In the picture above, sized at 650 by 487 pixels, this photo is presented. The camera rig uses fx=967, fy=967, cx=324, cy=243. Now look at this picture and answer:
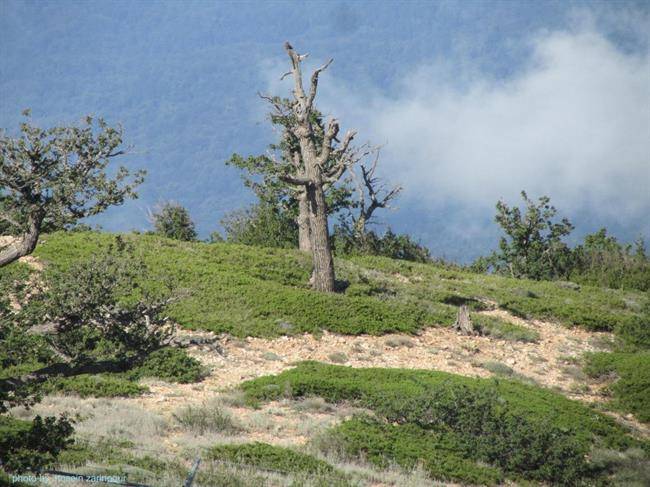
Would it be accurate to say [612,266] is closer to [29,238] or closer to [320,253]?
[320,253]

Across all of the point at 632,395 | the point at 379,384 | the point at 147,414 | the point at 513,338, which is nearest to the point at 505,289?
the point at 513,338

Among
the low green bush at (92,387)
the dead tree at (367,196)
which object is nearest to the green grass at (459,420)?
the low green bush at (92,387)

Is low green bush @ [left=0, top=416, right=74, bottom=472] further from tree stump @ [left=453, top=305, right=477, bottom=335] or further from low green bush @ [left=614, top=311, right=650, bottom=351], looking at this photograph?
low green bush @ [left=614, top=311, right=650, bottom=351]

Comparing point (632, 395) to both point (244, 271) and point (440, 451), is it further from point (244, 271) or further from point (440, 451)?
point (244, 271)

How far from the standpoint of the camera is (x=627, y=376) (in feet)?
79.5

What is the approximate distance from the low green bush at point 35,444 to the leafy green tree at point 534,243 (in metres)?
35.9

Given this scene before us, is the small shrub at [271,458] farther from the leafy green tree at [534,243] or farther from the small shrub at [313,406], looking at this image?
the leafy green tree at [534,243]

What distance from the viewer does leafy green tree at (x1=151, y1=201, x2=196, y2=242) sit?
49.1 meters

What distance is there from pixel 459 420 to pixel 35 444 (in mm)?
8673

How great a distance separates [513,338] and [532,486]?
11.5m

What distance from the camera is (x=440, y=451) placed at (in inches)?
673

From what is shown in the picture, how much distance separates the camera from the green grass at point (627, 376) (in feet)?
73.9

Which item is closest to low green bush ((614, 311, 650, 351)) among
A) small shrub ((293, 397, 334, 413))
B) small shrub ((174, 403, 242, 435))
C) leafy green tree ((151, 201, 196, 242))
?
small shrub ((293, 397, 334, 413))

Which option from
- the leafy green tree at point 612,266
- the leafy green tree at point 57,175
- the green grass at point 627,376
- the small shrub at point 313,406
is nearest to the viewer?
the leafy green tree at point 57,175
